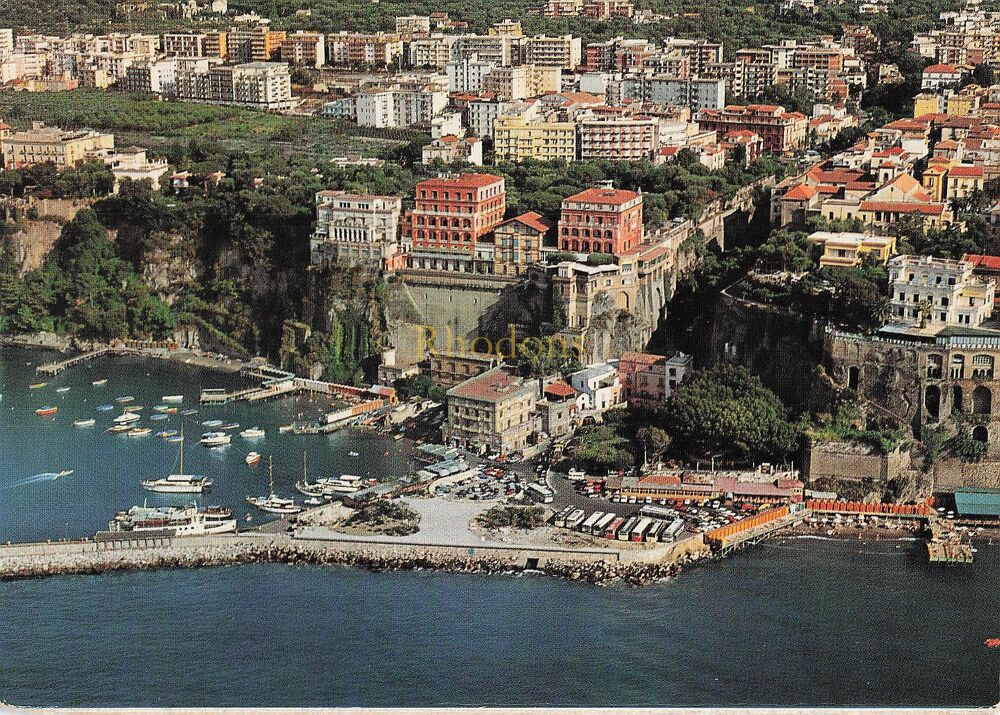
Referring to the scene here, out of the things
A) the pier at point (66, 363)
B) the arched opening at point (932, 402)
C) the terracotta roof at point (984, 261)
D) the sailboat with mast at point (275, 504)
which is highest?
the terracotta roof at point (984, 261)

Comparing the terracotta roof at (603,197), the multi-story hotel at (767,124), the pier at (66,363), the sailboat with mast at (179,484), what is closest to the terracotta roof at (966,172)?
the terracotta roof at (603,197)

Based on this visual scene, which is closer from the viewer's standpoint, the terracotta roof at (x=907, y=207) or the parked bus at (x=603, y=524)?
the parked bus at (x=603, y=524)

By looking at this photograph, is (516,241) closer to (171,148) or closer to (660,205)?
(660,205)

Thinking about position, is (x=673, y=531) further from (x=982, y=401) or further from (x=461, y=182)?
(x=461, y=182)

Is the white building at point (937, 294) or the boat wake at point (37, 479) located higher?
the white building at point (937, 294)

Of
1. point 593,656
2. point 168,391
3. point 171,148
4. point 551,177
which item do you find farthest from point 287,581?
point 171,148

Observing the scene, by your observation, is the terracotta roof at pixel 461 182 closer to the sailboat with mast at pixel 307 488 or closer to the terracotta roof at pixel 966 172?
the sailboat with mast at pixel 307 488

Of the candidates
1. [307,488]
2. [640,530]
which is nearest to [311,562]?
[307,488]
